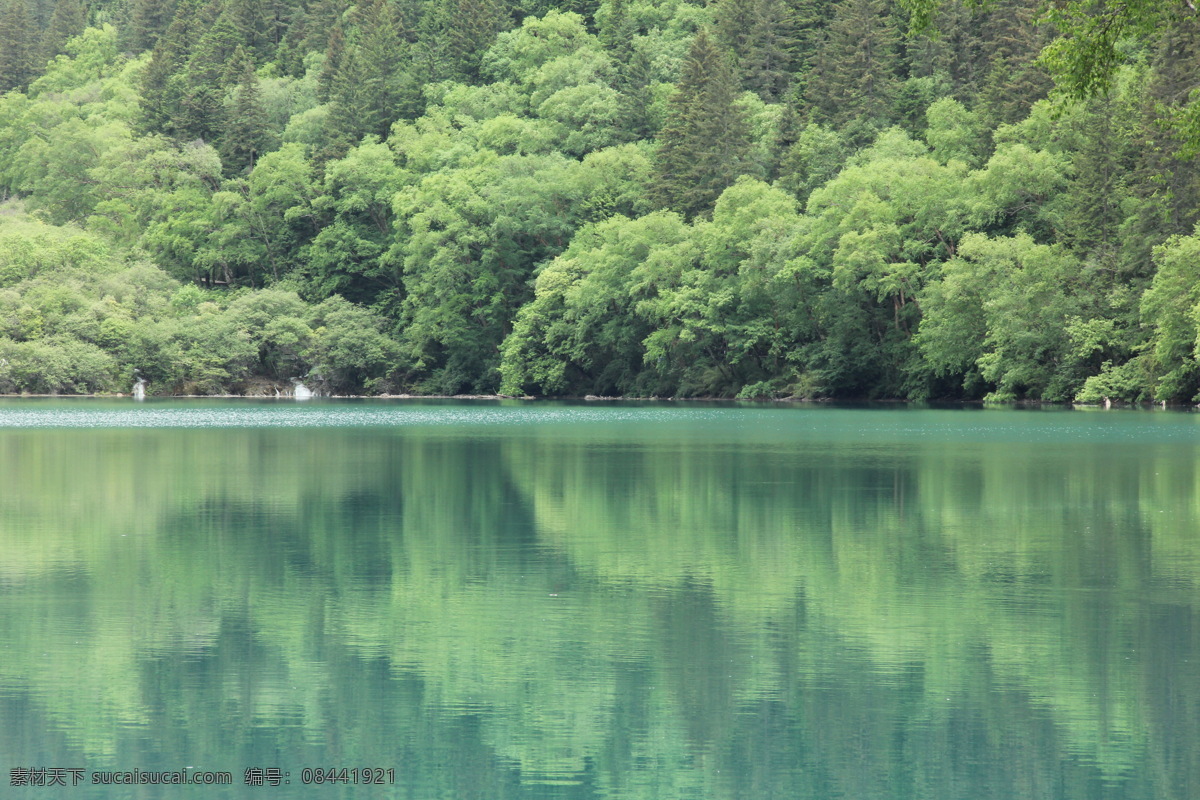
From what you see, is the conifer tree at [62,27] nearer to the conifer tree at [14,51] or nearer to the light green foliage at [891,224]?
the conifer tree at [14,51]

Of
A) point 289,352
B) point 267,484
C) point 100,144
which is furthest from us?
point 100,144

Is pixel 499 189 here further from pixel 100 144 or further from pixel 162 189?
pixel 100 144

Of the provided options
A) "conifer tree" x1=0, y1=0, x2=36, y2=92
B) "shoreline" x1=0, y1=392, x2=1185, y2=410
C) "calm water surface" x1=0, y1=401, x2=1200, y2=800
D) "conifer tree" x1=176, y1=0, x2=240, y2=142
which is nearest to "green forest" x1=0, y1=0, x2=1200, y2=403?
"conifer tree" x1=176, y1=0, x2=240, y2=142

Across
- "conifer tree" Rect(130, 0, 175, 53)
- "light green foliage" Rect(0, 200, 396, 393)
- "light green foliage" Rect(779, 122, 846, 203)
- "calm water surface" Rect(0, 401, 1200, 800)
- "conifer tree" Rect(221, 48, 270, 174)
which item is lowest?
→ "calm water surface" Rect(0, 401, 1200, 800)

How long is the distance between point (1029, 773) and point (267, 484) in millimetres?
17202

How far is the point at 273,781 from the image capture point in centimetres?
754

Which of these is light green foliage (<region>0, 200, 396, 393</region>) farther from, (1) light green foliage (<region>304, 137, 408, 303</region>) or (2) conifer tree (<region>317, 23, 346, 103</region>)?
(2) conifer tree (<region>317, 23, 346, 103</region>)

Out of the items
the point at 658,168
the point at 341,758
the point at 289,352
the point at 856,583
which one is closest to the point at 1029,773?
the point at 341,758

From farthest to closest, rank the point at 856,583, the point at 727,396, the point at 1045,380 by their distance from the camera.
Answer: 1. the point at 727,396
2. the point at 1045,380
3. the point at 856,583

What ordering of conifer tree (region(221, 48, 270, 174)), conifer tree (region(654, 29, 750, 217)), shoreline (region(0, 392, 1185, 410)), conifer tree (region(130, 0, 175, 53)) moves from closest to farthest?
shoreline (region(0, 392, 1185, 410)) < conifer tree (region(654, 29, 750, 217)) < conifer tree (region(221, 48, 270, 174)) < conifer tree (region(130, 0, 175, 53))

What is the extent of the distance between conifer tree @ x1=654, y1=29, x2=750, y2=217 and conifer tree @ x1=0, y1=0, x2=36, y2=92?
77.5 meters

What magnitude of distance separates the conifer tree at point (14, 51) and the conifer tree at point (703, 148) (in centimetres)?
7745

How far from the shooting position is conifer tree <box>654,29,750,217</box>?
3137 inches

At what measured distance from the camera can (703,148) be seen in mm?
80188
